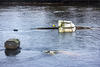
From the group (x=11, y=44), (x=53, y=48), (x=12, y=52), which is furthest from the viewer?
(x=53, y=48)

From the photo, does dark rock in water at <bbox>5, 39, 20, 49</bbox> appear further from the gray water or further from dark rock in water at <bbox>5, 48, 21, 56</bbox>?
the gray water

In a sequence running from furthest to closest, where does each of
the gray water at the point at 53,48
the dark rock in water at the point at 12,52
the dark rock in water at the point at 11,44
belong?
the dark rock in water at the point at 11,44 < the dark rock in water at the point at 12,52 < the gray water at the point at 53,48

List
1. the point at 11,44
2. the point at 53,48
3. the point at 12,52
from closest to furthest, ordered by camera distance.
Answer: the point at 12,52, the point at 11,44, the point at 53,48

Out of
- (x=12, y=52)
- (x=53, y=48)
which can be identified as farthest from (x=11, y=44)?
(x=53, y=48)

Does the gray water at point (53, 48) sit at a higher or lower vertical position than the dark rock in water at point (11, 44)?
lower

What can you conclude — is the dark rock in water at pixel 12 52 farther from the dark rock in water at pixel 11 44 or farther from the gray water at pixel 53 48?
the dark rock in water at pixel 11 44

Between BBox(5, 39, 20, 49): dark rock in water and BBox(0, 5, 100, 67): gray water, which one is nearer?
BBox(0, 5, 100, 67): gray water

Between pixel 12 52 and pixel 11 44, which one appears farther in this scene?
pixel 11 44

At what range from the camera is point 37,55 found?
4034 cm

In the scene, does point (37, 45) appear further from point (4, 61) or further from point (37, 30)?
point (37, 30)

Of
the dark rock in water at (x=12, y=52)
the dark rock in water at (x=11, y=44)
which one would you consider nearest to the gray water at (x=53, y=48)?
the dark rock in water at (x=12, y=52)

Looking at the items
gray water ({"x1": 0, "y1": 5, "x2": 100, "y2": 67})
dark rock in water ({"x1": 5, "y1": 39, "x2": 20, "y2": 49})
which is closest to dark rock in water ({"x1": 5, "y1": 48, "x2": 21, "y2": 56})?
gray water ({"x1": 0, "y1": 5, "x2": 100, "y2": 67})

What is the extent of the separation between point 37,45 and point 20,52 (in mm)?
5359

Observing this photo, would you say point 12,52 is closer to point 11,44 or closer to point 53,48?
point 11,44
